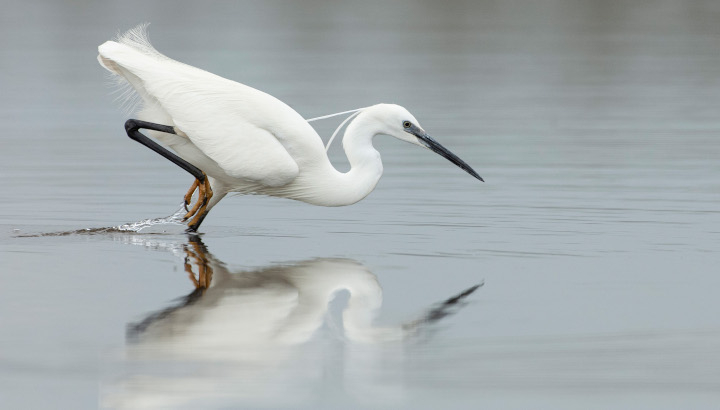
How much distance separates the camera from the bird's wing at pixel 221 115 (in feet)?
32.0

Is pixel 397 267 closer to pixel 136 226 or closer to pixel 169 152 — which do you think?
pixel 169 152

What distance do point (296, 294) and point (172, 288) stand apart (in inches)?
31.4

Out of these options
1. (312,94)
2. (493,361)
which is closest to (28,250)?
(493,361)

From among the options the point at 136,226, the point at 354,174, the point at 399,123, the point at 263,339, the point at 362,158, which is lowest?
the point at 263,339

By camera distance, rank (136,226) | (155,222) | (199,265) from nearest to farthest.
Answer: (199,265), (136,226), (155,222)

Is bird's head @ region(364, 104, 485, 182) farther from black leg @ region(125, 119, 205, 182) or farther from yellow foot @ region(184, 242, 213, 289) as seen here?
yellow foot @ region(184, 242, 213, 289)

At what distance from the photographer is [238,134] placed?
9.76m

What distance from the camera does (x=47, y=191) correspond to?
12.3 m

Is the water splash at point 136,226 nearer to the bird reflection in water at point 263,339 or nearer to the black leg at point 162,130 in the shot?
the black leg at point 162,130

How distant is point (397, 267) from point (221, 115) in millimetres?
1836

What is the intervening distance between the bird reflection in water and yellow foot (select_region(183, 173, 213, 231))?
4.61 feet

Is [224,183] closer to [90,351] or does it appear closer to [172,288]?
[172,288]

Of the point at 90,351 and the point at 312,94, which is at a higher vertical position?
the point at 312,94

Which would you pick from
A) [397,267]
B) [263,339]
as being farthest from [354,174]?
[263,339]
